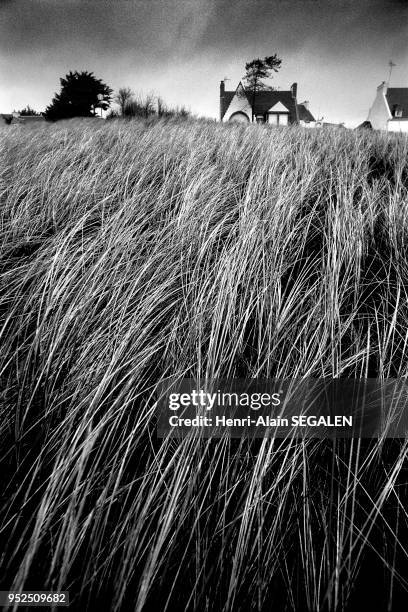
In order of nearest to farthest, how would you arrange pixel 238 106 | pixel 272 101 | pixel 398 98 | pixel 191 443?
pixel 191 443 < pixel 238 106 < pixel 398 98 < pixel 272 101

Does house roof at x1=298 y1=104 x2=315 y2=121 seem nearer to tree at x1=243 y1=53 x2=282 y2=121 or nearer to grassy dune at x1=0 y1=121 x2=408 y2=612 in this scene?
tree at x1=243 y1=53 x2=282 y2=121

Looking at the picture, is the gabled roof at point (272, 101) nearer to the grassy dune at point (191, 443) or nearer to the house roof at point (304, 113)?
the house roof at point (304, 113)

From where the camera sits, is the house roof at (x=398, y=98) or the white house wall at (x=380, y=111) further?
the white house wall at (x=380, y=111)

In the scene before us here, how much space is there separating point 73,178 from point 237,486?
2.05 metres

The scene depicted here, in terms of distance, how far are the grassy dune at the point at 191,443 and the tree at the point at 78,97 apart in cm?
2684

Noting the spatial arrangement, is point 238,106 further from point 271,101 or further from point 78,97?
point 78,97

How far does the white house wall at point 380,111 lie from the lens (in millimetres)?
29261

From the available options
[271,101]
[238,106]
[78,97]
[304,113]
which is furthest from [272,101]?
[78,97]

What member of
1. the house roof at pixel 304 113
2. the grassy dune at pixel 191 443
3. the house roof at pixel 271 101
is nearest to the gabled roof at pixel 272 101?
the house roof at pixel 271 101

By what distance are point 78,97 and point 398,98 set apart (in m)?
26.6

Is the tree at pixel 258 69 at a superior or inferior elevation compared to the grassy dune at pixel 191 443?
superior

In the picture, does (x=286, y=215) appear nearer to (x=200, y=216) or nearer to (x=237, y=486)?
(x=200, y=216)

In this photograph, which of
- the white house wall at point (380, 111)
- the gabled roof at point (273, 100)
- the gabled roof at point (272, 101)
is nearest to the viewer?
the gabled roof at point (272, 101)

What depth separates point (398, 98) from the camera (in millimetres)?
29094
